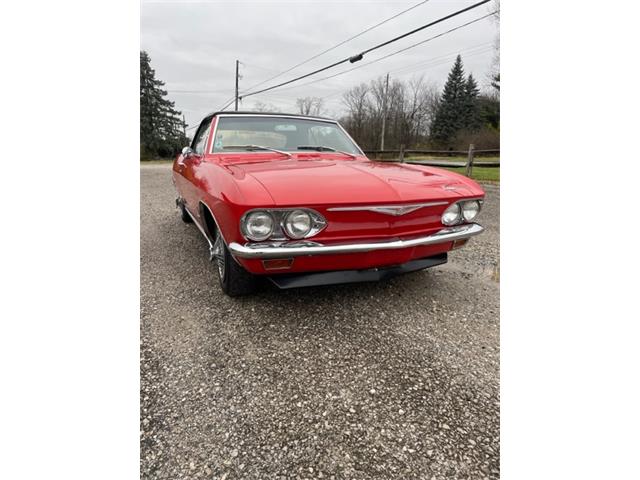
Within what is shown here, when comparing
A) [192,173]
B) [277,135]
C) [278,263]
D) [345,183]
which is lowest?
[278,263]

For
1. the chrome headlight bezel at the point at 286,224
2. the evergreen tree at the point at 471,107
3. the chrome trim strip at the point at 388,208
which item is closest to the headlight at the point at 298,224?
the chrome headlight bezel at the point at 286,224

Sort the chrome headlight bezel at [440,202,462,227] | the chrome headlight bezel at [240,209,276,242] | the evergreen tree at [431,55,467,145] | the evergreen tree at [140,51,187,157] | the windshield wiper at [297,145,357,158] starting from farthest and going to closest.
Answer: the evergreen tree at [431,55,467,145] → the evergreen tree at [140,51,187,157] → the windshield wiper at [297,145,357,158] → the chrome headlight bezel at [440,202,462,227] → the chrome headlight bezel at [240,209,276,242]

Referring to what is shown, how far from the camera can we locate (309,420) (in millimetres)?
1514

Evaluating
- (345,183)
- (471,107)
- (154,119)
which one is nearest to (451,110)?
(471,107)

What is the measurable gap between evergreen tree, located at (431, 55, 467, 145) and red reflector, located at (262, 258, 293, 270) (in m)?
36.9

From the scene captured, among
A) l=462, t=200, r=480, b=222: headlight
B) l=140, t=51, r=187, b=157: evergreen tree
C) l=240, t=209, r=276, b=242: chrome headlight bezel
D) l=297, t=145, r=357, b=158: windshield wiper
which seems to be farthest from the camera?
l=140, t=51, r=187, b=157: evergreen tree

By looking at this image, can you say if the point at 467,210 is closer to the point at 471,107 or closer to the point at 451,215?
the point at 451,215

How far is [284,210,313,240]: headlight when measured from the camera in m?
1.93

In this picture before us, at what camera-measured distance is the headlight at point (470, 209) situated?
96.3 inches

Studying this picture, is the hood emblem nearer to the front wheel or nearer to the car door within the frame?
the front wheel

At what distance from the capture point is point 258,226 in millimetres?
1920

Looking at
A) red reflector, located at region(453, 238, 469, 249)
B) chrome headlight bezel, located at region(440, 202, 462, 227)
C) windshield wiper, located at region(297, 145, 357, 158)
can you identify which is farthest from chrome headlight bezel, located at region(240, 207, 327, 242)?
windshield wiper, located at region(297, 145, 357, 158)

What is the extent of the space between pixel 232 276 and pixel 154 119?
115 ft

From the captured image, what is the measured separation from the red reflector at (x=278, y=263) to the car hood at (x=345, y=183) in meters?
0.34
